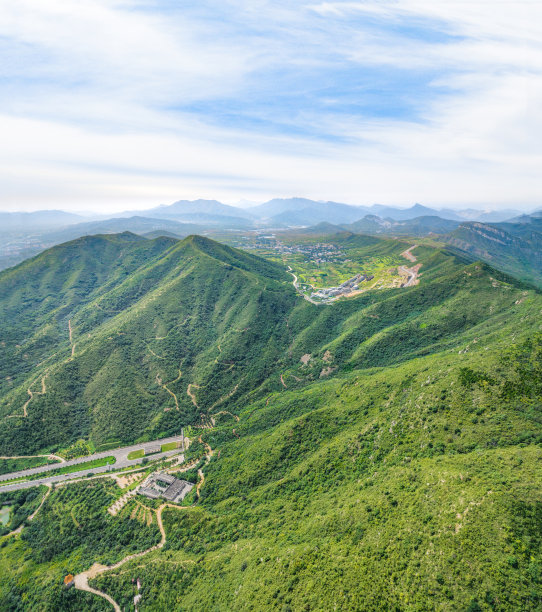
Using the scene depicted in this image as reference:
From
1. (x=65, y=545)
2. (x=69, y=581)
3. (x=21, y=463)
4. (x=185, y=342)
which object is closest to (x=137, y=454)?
(x=65, y=545)

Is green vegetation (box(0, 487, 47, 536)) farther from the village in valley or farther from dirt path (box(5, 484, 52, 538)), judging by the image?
dirt path (box(5, 484, 52, 538))

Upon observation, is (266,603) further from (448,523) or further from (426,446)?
(426,446)

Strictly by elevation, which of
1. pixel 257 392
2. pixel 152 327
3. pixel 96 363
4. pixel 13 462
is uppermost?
pixel 152 327

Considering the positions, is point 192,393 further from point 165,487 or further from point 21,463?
point 21,463

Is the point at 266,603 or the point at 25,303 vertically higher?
the point at 25,303

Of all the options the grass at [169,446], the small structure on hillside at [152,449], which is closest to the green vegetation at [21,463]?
the small structure on hillside at [152,449]

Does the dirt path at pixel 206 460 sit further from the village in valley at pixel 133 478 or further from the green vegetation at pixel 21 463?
the green vegetation at pixel 21 463

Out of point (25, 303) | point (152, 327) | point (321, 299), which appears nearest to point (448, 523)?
point (152, 327)

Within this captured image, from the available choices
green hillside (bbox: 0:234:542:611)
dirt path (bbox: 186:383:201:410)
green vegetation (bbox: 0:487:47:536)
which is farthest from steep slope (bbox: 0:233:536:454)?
green vegetation (bbox: 0:487:47:536)
